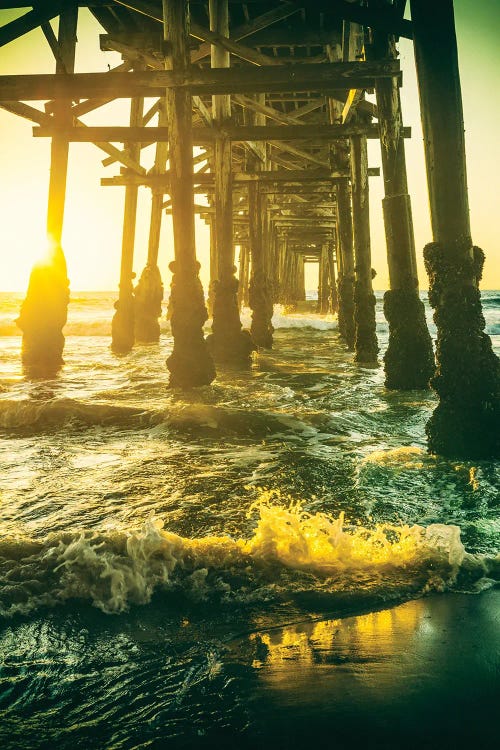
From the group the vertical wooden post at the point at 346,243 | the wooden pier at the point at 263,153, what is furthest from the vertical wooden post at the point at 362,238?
the vertical wooden post at the point at 346,243

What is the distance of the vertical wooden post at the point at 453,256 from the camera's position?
381cm

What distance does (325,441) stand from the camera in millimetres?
4516

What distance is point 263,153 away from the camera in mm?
11320

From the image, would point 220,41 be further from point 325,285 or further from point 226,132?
point 325,285

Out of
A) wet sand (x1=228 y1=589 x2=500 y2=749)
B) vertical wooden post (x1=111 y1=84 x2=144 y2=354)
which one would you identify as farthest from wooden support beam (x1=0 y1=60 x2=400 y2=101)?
wet sand (x1=228 y1=589 x2=500 y2=749)

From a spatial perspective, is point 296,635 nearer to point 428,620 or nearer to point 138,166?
point 428,620

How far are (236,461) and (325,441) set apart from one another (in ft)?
2.87

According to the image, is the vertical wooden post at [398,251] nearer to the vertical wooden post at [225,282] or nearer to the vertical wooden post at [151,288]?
the vertical wooden post at [225,282]

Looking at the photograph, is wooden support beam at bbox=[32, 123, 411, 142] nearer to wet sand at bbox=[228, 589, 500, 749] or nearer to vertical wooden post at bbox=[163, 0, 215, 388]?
vertical wooden post at bbox=[163, 0, 215, 388]

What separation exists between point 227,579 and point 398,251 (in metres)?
4.65

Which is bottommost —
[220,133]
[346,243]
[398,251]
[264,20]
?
[398,251]

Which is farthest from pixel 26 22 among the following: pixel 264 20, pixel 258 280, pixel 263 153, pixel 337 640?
pixel 258 280

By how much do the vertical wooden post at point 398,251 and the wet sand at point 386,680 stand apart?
15.0 feet

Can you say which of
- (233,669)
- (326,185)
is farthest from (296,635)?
(326,185)
